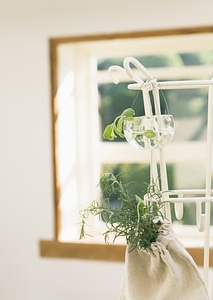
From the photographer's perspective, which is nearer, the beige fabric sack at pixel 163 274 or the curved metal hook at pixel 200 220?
the beige fabric sack at pixel 163 274

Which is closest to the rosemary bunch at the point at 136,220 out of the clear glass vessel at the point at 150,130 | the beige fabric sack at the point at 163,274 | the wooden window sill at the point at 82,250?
the beige fabric sack at the point at 163,274

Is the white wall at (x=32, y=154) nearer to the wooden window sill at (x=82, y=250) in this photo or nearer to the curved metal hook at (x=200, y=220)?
the wooden window sill at (x=82, y=250)

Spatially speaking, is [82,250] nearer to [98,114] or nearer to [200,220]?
[98,114]

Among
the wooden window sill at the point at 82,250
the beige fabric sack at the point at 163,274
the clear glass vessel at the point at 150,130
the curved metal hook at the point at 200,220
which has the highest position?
the clear glass vessel at the point at 150,130

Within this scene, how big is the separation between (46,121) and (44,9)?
59cm

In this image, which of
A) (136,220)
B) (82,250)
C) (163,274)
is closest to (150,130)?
(136,220)

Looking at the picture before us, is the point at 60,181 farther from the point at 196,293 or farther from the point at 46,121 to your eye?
the point at 196,293

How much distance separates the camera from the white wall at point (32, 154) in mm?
3227

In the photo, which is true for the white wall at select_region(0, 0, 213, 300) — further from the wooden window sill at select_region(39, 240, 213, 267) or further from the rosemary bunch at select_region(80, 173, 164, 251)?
the rosemary bunch at select_region(80, 173, 164, 251)

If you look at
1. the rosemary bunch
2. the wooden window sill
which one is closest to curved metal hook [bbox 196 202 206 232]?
the rosemary bunch

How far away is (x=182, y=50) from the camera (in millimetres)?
3240

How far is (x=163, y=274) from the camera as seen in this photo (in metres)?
1.50

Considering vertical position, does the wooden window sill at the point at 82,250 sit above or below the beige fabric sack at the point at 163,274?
below

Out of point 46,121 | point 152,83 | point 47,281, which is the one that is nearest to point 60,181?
point 46,121
